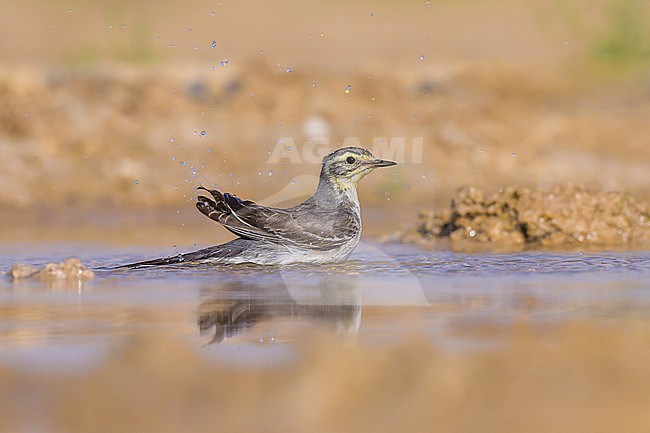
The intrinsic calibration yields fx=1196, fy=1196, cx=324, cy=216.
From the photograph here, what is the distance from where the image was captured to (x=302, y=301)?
7168mm

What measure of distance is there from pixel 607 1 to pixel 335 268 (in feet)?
36.7

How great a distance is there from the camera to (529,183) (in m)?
13.5

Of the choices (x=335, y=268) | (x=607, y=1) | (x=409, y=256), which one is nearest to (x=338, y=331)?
(x=335, y=268)

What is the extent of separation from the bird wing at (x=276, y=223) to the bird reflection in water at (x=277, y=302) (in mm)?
428

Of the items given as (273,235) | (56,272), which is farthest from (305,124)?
(56,272)

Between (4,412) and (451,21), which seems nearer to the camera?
(4,412)

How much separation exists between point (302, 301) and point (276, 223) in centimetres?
159

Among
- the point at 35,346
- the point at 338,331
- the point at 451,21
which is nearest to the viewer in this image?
the point at 35,346

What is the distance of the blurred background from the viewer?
42.8 ft

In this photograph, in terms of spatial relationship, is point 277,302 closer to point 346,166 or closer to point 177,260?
point 177,260

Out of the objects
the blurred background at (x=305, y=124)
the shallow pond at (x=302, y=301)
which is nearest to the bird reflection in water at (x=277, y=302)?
the shallow pond at (x=302, y=301)

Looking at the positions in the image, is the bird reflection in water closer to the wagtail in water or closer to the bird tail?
the wagtail in water

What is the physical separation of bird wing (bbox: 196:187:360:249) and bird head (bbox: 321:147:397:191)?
0.53m

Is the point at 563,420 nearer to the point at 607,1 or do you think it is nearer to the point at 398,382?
the point at 398,382
